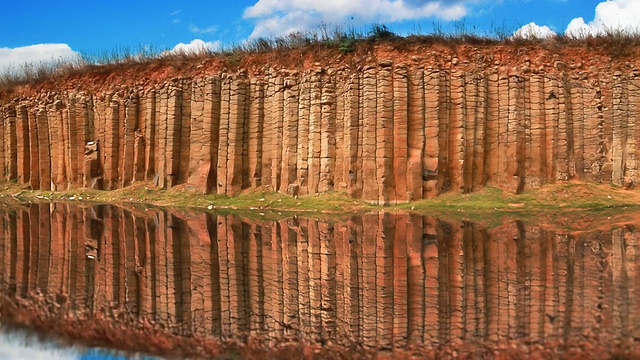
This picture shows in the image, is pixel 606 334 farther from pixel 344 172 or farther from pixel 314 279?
pixel 344 172

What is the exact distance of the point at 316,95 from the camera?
23094mm

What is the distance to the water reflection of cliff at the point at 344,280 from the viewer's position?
6863 mm

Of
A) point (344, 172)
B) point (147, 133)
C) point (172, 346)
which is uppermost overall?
point (147, 133)

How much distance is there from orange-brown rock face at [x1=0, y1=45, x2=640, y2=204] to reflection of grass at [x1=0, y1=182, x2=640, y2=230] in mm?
598

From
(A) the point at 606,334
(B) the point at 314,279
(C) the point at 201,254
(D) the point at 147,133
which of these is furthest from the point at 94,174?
(A) the point at 606,334

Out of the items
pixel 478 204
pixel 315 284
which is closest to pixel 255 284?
pixel 315 284

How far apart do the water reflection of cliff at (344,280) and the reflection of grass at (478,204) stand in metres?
3.28

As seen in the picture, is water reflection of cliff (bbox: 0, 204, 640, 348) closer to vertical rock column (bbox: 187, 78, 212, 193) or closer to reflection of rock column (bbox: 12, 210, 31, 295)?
reflection of rock column (bbox: 12, 210, 31, 295)

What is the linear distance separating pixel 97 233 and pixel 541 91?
15629 mm

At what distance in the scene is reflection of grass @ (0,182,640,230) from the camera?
1783cm

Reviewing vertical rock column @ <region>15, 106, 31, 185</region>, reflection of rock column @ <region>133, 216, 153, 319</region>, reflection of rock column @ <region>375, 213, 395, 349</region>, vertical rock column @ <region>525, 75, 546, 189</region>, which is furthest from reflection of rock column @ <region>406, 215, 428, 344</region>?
vertical rock column @ <region>15, 106, 31, 185</region>

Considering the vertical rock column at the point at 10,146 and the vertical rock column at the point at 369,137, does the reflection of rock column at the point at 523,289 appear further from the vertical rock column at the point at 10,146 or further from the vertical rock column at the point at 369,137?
the vertical rock column at the point at 10,146

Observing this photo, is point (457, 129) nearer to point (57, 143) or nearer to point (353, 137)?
point (353, 137)

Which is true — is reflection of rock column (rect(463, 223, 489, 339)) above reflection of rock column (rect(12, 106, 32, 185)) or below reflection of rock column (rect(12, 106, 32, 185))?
below
